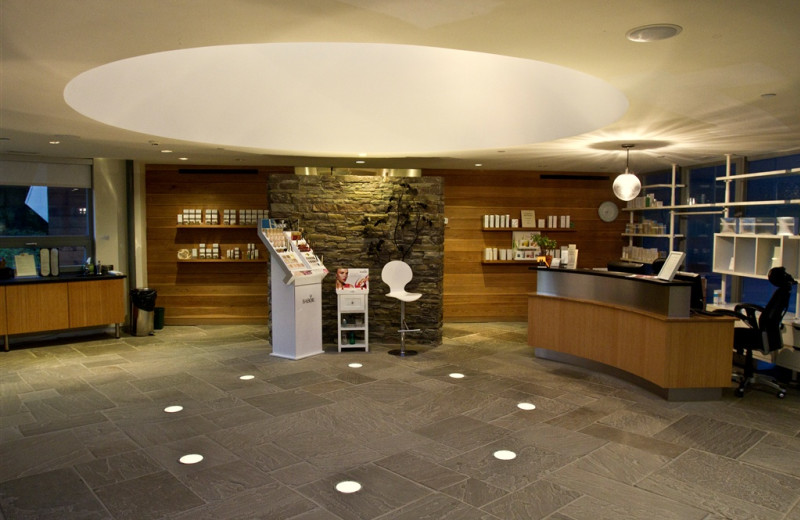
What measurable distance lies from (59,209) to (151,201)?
52.3 inches

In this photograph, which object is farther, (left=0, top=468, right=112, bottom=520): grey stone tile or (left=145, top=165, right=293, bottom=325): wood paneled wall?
(left=145, top=165, right=293, bottom=325): wood paneled wall

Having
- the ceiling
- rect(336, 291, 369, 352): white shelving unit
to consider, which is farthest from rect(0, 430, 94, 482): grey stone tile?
rect(336, 291, 369, 352): white shelving unit

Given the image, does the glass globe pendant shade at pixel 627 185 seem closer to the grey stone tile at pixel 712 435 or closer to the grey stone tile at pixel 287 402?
the grey stone tile at pixel 712 435

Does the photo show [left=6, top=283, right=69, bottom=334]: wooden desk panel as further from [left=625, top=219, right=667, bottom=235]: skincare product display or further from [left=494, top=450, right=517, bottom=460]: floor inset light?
[left=625, top=219, right=667, bottom=235]: skincare product display

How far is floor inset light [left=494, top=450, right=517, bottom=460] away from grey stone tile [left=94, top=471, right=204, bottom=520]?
2.06m

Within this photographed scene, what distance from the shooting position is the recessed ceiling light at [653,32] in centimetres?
283

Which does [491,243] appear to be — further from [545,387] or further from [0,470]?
[0,470]

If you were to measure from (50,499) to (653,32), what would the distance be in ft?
14.5

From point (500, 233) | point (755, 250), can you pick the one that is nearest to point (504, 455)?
point (755, 250)

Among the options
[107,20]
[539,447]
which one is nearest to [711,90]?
[539,447]

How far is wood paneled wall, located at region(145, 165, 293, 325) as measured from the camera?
30.6ft

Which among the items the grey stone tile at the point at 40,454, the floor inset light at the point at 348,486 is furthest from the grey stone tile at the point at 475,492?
the grey stone tile at the point at 40,454

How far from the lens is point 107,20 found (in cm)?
282

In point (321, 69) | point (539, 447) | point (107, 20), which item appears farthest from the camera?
point (321, 69)
